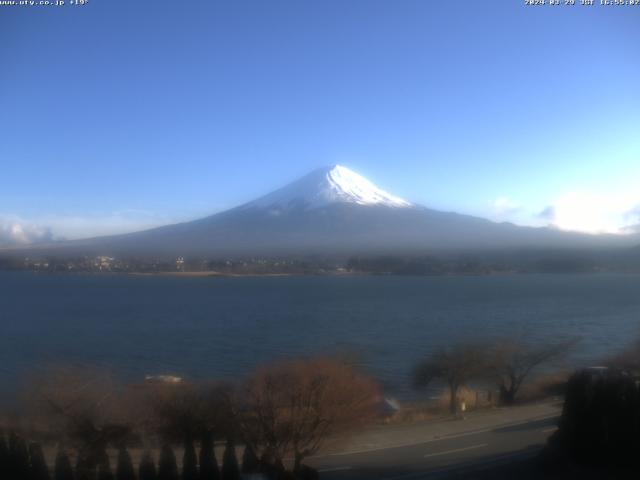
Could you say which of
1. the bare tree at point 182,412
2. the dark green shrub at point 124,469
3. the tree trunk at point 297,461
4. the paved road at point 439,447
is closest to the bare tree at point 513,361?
the paved road at point 439,447

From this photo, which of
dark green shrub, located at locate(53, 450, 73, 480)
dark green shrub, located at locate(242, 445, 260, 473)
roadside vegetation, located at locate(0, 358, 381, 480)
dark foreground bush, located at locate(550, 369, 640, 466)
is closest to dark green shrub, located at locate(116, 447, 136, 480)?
roadside vegetation, located at locate(0, 358, 381, 480)

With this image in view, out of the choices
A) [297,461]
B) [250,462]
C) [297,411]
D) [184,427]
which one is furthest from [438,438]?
[184,427]

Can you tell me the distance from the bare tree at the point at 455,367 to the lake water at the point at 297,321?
2.28 ft

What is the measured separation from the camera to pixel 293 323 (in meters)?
16.7

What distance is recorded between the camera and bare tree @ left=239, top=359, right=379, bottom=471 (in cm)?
494

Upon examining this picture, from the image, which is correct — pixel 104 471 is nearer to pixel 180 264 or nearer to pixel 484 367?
pixel 484 367

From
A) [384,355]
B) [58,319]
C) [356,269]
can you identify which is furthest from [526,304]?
[58,319]

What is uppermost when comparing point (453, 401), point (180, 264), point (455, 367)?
point (180, 264)

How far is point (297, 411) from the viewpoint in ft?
16.6

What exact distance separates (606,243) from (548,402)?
1118cm

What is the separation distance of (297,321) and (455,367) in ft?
29.2

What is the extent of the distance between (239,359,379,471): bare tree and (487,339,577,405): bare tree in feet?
13.1

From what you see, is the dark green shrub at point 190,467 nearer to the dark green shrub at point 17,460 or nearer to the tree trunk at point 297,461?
the tree trunk at point 297,461

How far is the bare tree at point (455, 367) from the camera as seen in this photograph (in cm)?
858
